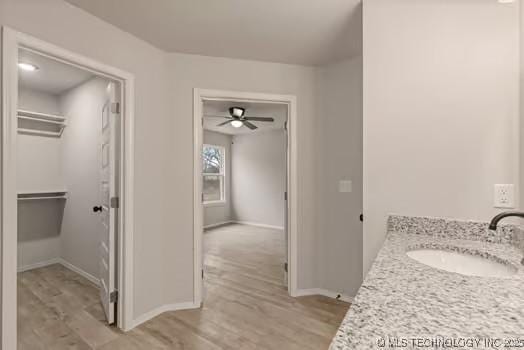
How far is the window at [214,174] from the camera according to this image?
247 inches

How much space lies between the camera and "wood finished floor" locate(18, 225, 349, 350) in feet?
5.96

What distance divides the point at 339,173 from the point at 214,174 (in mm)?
4529

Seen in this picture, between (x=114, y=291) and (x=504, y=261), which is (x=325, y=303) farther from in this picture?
(x=114, y=291)

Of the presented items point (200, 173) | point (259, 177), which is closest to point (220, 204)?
A: point (259, 177)

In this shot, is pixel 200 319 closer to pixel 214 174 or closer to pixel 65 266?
pixel 65 266

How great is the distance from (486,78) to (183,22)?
1929 millimetres

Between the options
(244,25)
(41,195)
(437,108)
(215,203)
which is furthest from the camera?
(215,203)

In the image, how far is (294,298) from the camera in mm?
2457

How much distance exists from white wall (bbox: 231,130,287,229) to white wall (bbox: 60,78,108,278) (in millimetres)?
3887

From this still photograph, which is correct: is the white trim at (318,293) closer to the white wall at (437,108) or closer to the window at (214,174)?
the white wall at (437,108)

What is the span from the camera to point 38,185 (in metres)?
3.24

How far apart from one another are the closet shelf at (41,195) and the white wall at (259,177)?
4002 mm

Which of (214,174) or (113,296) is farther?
(214,174)

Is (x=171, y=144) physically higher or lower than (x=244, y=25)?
lower
